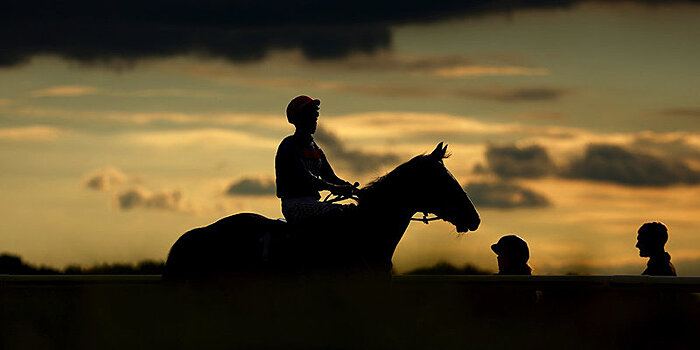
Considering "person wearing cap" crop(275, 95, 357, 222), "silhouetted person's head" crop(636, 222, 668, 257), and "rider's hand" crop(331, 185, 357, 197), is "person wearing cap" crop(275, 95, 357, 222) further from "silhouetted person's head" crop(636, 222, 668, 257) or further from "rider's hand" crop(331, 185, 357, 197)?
"silhouetted person's head" crop(636, 222, 668, 257)

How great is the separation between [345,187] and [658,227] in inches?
148

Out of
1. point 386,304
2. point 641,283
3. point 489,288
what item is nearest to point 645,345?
point 641,283

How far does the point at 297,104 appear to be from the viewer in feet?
41.1

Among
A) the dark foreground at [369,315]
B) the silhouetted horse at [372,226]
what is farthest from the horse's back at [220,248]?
the dark foreground at [369,315]

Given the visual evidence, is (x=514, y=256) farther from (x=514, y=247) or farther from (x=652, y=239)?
(x=652, y=239)

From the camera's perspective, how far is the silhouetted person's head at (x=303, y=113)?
12.5 m

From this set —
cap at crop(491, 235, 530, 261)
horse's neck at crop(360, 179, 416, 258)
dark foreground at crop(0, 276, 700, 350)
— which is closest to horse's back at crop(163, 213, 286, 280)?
horse's neck at crop(360, 179, 416, 258)

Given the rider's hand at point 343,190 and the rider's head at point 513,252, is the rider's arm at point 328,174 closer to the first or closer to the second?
the rider's hand at point 343,190

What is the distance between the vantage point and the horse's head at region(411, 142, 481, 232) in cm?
1235

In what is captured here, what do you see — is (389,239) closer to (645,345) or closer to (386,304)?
(386,304)

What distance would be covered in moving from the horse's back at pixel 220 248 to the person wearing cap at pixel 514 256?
8.77 ft

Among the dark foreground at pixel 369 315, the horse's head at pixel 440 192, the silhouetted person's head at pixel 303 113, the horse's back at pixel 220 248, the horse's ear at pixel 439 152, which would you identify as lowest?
the dark foreground at pixel 369 315

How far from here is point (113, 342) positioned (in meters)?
10.5

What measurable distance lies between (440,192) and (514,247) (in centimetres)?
175
